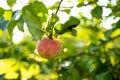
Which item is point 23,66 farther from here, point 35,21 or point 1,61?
point 35,21

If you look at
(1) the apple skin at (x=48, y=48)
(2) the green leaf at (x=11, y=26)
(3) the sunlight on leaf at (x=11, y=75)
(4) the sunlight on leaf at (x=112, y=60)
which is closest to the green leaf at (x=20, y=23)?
(2) the green leaf at (x=11, y=26)

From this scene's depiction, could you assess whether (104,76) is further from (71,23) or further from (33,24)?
(33,24)

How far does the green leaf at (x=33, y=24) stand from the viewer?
1344 millimetres

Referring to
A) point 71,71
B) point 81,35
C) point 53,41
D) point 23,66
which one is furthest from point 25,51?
point 53,41

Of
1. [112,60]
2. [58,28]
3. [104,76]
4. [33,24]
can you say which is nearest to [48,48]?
[58,28]

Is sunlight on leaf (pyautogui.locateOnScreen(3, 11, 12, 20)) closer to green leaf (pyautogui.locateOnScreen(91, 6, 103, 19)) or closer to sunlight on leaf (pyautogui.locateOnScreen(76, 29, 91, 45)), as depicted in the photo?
green leaf (pyautogui.locateOnScreen(91, 6, 103, 19))

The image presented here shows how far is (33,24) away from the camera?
53.4 inches

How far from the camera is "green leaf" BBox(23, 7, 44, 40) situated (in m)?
1.34

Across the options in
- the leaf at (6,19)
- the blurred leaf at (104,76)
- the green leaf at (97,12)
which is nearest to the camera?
the leaf at (6,19)

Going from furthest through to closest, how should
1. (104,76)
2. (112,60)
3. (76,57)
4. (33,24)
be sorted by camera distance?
(76,57), (112,60), (104,76), (33,24)

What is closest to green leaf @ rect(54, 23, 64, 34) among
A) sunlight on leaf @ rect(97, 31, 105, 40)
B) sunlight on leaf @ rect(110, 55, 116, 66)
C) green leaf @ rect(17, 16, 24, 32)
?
green leaf @ rect(17, 16, 24, 32)

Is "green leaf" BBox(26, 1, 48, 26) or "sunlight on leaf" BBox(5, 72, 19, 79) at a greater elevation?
"green leaf" BBox(26, 1, 48, 26)

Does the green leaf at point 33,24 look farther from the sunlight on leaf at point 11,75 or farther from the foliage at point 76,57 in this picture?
the sunlight on leaf at point 11,75

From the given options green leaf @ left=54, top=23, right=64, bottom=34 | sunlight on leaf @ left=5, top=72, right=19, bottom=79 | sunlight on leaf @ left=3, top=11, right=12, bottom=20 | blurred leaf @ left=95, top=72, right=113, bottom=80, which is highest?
sunlight on leaf @ left=3, top=11, right=12, bottom=20
